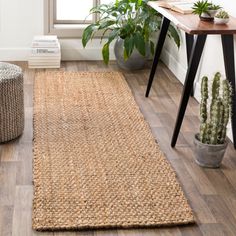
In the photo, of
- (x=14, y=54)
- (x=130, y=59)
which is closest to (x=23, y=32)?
(x=14, y=54)

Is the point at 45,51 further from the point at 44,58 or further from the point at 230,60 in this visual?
the point at 230,60

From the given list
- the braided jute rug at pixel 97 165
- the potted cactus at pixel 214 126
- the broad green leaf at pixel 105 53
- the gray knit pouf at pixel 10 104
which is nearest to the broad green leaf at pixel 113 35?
the broad green leaf at pixel 105 53

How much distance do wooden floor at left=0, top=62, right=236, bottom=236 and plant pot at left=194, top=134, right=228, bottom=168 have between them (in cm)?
4

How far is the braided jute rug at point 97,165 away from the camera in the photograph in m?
2.56

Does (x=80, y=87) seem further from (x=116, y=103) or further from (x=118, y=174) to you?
(x=118, y=174)

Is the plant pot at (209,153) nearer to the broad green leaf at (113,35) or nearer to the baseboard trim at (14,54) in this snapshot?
the broad green leaf at (113,35)

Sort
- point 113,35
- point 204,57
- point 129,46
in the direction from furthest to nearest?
1. point 113,35
2. point 129,46
3. point 204,57

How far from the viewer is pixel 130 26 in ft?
15.0

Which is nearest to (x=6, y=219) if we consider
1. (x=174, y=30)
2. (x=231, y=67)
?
(x=231, y=67)

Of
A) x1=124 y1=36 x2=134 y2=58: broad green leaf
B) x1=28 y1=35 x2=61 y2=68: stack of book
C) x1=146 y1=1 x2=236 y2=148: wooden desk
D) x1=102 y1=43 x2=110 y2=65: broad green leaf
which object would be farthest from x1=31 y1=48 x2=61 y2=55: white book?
x1=146 y1=1 x2=236 y2=148: wooden desk

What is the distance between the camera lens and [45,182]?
9.29 feet

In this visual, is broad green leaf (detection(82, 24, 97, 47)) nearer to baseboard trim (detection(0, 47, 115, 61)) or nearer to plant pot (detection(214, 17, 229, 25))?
baseboard trim (detection(0, 47, 115, 61))

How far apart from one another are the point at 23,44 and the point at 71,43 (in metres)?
0.42

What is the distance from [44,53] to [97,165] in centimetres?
194
